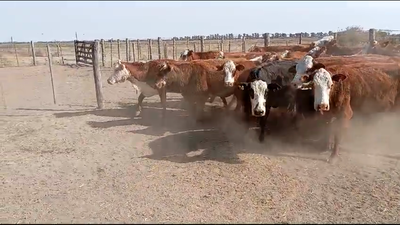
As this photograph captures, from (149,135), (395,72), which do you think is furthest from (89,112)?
(395,72)

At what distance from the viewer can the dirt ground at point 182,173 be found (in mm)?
4270

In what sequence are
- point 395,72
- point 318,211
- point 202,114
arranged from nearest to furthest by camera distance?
point 318,211, point 395,72, point 202,114

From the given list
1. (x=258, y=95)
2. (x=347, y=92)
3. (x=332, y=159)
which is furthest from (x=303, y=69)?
(x=332, y=159)

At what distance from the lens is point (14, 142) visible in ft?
24.8

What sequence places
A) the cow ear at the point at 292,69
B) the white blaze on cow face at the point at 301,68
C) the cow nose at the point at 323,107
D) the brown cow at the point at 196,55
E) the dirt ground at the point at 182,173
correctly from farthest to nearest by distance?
the brown cow at the point at 196,55
the cow ear at the point at 292,69
the white blaze on cow face at the point at 301,68
the cow nose at the point at 323,107
the dirt ground at the point at 182,173

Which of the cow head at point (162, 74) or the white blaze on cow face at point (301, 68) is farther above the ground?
the white blaze on cow face at point (301, 68)

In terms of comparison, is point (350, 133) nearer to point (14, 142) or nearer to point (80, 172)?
point (80, 172)

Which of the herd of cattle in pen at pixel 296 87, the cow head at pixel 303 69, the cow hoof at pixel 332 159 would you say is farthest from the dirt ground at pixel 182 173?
the cow head at pixel 303 69

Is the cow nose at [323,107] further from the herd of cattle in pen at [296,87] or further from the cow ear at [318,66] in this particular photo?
the cow ear at [318,66]

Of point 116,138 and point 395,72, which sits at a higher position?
point 395,72

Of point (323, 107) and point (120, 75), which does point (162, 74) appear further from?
point (323, 107)

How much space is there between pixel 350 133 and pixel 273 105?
1.62 metres

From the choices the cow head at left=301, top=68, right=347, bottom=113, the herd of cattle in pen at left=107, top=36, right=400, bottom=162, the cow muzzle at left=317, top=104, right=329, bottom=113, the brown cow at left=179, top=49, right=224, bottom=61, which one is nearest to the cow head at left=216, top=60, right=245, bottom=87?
the herd of cattle in pen at left=107, top=36, right=400, bottom=162

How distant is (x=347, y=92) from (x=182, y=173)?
9.78 feet
